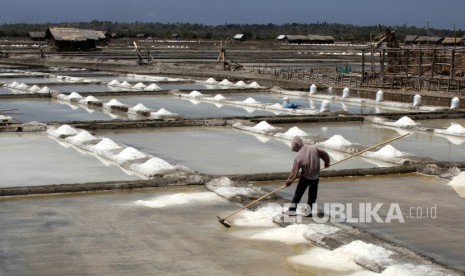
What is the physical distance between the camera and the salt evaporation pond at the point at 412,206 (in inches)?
203

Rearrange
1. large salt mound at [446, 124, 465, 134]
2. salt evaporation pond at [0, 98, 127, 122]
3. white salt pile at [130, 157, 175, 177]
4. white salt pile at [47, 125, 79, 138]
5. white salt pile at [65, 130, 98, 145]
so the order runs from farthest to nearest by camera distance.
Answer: salt evaporation pond at [0, 98, 127, 122], large salt mound at [446, 124, 465, 134], white salt pile at [47, 125, 79, 138], white salt pile at [65, 130, 98, 145], white salt pile at [130, 157, 175, 177]

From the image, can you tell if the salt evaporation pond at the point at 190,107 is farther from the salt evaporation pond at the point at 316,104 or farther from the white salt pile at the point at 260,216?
the white salt pile at the point at 260,216

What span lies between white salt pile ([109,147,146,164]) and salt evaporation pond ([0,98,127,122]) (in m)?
4.12

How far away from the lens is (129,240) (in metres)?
5.16

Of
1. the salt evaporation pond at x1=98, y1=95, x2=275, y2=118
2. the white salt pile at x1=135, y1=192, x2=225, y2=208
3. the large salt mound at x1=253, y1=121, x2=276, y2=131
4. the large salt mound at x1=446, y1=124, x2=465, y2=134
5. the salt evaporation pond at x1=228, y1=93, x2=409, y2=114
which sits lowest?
the salt evaporation pond at x1=228, y1=93, x2=409, y2=114

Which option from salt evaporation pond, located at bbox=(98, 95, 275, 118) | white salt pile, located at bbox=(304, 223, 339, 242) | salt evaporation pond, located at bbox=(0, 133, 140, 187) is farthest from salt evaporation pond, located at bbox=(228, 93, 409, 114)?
white salt pile, located at bbox=(304, 223, 339, 242)

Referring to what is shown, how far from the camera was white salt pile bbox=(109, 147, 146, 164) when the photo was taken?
806cm

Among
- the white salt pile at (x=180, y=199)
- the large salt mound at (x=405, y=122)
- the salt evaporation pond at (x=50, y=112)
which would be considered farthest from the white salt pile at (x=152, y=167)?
the large salt mound at (x=405, y=122)

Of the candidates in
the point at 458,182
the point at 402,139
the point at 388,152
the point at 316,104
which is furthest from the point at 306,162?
the point at 316,104

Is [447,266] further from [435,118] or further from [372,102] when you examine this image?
[372,102]

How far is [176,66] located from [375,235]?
22.4 meters

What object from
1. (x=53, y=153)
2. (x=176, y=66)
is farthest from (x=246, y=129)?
(x=176, y=66)

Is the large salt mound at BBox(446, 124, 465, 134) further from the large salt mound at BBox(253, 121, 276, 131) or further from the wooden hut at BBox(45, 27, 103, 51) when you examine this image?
the wooden hut at BBox(45, 27, 103, 51)

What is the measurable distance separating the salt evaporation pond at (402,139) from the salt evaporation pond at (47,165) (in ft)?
11.8
